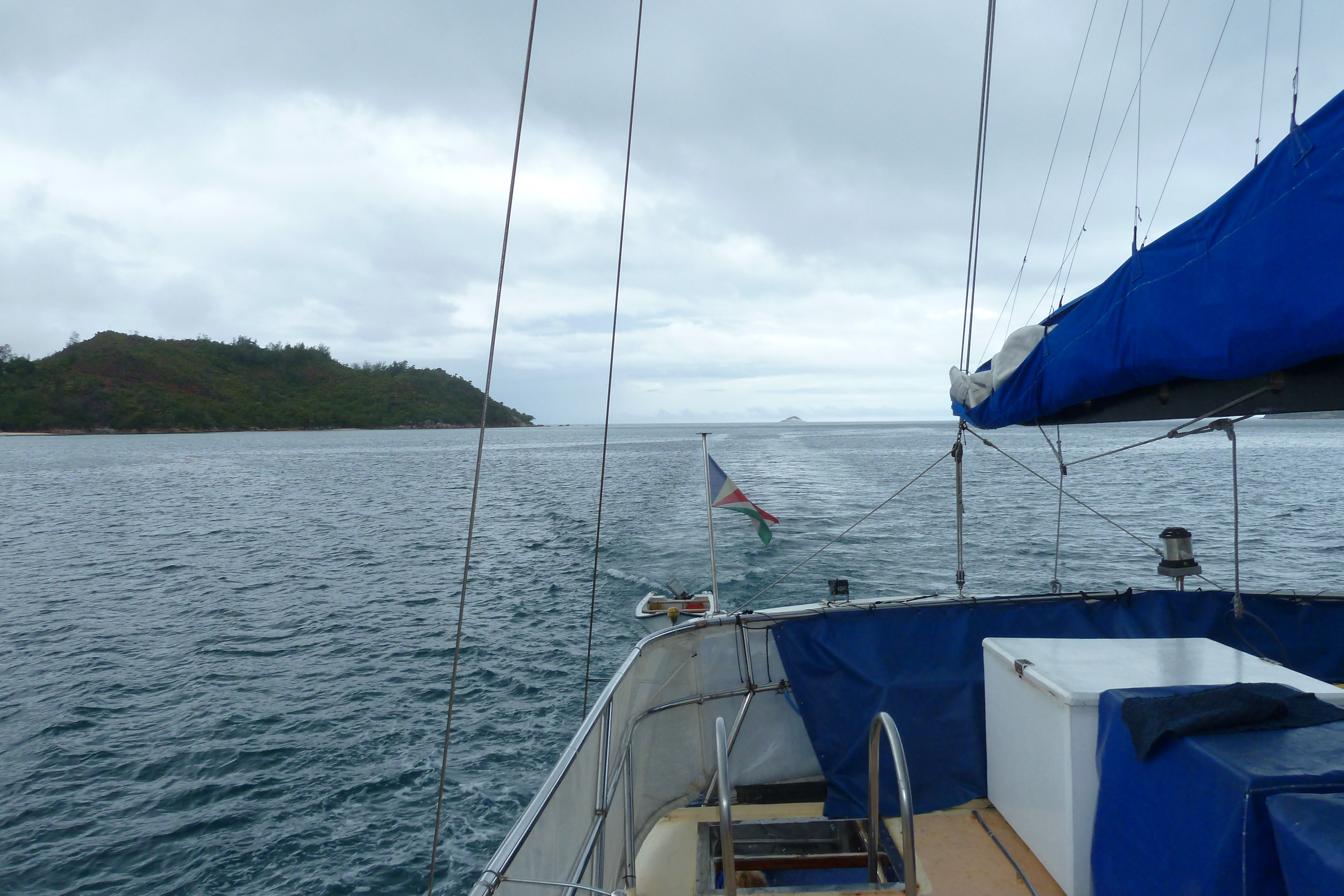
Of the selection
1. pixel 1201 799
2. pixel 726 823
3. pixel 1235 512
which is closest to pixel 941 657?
pixel 1235 512

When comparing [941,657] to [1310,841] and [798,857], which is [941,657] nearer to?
[798,857]

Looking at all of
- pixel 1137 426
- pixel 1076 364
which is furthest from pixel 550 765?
pixel 1137 426

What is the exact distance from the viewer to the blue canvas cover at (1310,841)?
1.74 metres

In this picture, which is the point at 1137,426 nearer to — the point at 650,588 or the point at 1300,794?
the point at 650,588

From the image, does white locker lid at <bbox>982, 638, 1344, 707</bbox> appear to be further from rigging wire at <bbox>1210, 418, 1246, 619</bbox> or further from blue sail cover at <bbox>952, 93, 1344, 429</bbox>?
blue sail cover at <bbox>952, 93, 1344, 429</bbox>

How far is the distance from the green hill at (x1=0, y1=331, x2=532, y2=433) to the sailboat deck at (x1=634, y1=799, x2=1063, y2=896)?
172868 mm

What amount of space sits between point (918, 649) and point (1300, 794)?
7.26ft

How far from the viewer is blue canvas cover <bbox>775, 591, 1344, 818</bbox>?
3.86 metres

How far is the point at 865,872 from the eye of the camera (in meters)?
3.51

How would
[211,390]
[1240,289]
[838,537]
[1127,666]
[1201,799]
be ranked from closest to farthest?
[1201,799] < [1240,289] < [1127,666] < [838,537] < [211,390]

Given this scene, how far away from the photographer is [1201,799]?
7.19ft

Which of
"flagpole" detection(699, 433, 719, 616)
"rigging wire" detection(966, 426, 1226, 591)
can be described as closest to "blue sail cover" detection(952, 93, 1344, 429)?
"rigging wire" detection(966, 426, 1226, 591)

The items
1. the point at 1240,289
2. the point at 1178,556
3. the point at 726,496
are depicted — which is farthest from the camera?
the point at 726,496

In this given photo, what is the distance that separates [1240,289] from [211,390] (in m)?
185
